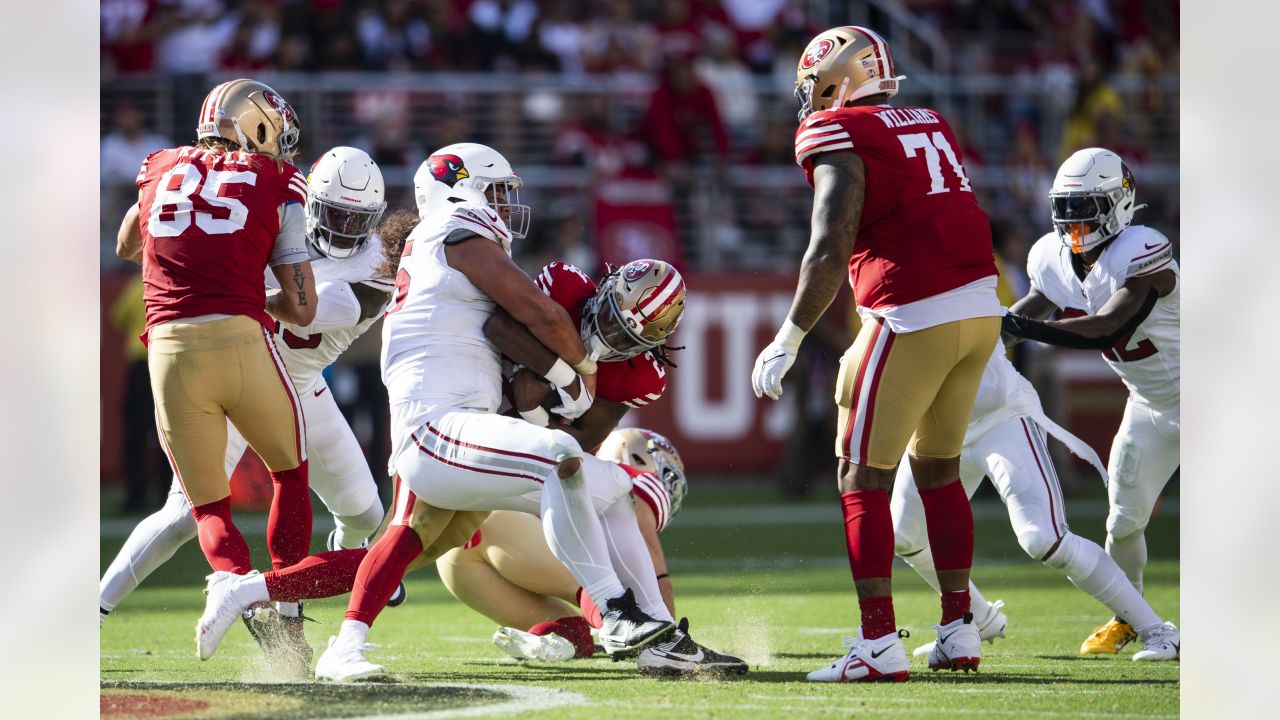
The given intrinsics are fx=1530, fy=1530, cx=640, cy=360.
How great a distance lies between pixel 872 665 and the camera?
4.57 metres

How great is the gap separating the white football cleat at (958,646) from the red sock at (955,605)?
1 centimetres

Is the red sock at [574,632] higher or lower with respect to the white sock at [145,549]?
lower

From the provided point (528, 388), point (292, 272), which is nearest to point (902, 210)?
point (528, 388)

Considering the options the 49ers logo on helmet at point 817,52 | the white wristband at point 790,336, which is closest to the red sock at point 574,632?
the white wristband at point 790,336

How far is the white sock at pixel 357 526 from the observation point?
5820 mm

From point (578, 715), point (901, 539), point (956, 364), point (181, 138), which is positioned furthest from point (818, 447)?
point (578, 715)

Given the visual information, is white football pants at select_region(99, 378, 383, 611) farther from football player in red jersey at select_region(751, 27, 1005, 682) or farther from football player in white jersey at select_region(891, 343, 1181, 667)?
football player in white jersey at select_region(891, 343, 1181, 667)

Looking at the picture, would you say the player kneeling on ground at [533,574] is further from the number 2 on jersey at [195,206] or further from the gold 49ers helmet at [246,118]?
the gold 49ers helmet at [246,118]

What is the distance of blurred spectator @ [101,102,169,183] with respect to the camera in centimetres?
1126

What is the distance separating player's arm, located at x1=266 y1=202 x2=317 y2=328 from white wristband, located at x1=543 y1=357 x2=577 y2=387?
0.90 metres

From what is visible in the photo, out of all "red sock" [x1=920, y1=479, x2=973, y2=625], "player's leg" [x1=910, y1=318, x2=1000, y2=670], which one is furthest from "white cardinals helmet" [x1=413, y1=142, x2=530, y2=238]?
"red sock" [x1=920, y1=479, x2=973, y2=625]

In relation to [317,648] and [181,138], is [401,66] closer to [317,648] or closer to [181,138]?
[181,138]

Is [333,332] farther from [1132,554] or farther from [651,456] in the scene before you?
[1132,554]
